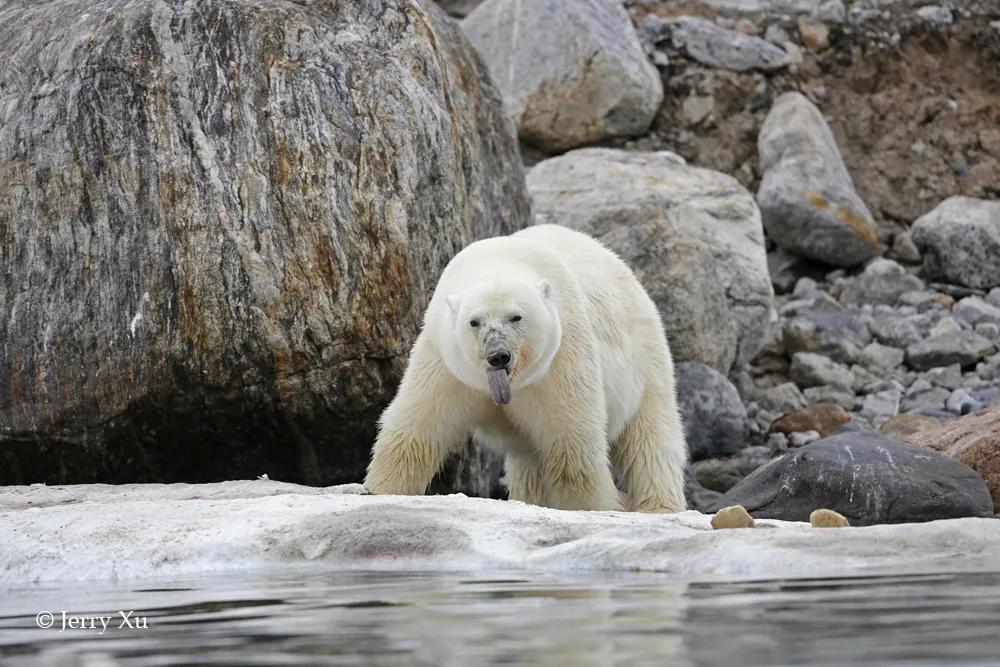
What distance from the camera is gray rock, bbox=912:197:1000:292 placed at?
1481 centimetres

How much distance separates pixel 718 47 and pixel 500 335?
Answer: 10.9 metres

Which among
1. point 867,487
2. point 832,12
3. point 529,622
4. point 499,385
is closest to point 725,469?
point 867,487

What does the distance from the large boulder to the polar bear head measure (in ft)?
13.6

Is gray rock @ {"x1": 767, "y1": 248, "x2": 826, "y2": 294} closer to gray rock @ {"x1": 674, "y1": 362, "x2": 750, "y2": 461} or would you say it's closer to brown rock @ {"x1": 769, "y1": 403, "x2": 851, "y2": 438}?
brown rock @ {"x1": 769, "y1": 403, "x2": 851, "y2": 438}

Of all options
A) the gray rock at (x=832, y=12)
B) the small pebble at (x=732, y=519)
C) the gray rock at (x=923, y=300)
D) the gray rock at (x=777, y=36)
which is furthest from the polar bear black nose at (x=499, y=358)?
the gray rock at (x=832, y=12)

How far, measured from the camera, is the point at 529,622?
337cm

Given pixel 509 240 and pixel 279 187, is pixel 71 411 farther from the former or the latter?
pixel 509 240

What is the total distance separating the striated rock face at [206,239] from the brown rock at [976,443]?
9.87 ft

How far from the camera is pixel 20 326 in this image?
7.52 m

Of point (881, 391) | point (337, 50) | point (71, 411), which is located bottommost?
→ point (881, 391)

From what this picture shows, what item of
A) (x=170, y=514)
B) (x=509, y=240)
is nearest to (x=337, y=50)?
(x=509, y=240)

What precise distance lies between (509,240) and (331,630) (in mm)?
4119

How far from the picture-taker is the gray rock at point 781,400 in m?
11.8

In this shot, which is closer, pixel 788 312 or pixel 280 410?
pixel 280 410
